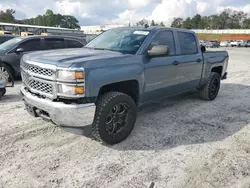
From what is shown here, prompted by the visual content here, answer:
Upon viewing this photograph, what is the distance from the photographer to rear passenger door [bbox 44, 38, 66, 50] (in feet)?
30.5

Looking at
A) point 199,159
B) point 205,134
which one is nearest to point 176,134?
point 205,134

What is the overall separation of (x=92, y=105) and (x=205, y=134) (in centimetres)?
217

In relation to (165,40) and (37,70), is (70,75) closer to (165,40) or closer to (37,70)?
(37,70)

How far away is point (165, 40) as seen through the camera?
477cm

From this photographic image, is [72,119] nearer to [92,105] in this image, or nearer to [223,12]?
[92,105]

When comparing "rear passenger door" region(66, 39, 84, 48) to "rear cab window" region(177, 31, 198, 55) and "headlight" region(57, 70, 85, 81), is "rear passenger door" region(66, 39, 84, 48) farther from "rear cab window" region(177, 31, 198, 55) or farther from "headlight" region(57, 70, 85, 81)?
"headlight" region(57, 70, 85, 81)

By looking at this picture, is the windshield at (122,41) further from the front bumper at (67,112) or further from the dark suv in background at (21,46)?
the dark suv in background at (21,46)

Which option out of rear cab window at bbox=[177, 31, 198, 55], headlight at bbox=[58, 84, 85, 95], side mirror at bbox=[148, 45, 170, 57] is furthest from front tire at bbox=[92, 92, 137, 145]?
rear cab window at bbox=[177, 31, 198, 55]

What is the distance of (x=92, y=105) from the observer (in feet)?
11.0

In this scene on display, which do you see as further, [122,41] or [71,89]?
[122,41]

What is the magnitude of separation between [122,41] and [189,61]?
1612 millimetres

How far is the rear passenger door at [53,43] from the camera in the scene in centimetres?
929

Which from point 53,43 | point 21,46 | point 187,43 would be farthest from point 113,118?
point 53,43

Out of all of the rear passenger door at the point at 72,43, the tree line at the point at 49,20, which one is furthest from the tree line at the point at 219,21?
the rear passenger door at the point at 72,43
